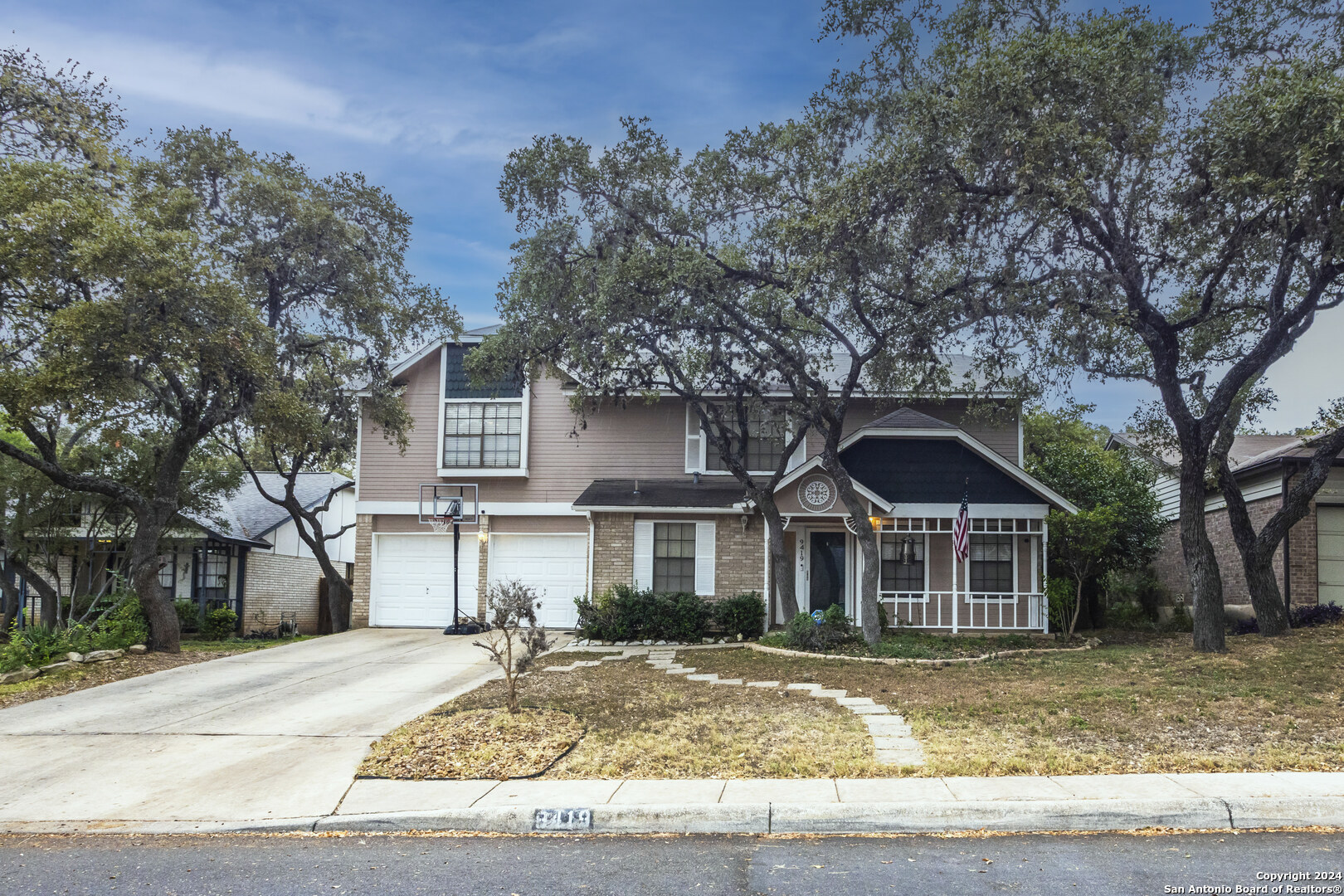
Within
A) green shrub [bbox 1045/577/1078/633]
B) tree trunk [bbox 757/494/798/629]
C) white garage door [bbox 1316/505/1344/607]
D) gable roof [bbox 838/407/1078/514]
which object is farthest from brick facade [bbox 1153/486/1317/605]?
tree trunk [bbox 757/494/798/629]

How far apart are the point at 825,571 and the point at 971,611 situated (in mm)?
2946

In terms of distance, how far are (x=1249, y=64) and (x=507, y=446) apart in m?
15.0

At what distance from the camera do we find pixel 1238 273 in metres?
14.6

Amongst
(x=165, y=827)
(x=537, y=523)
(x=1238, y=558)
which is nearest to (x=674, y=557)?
(x=537, y=523)

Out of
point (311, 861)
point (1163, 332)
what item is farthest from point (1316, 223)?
point (311, 861)

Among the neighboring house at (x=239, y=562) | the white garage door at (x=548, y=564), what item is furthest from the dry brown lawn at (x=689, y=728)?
the neighboring house at (x=239, y=562)

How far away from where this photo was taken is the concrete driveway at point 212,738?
7078 millimetres

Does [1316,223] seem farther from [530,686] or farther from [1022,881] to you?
[530,686]

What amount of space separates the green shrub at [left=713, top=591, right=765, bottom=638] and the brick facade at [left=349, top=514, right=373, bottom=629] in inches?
325

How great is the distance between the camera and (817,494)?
1755 centimetres

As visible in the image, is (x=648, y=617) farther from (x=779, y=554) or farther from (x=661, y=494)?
(x=661, y=494)

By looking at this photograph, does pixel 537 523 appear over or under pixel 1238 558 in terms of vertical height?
over

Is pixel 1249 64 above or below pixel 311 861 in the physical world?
above

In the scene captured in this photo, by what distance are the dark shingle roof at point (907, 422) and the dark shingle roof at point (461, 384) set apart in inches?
303
